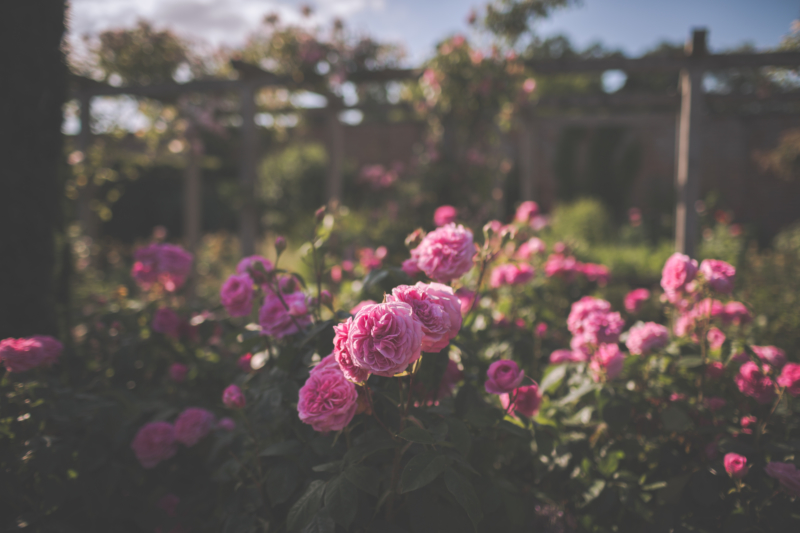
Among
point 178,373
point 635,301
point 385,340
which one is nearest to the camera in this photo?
point 385,340

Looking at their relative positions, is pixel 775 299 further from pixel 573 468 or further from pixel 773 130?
pixel 773 130

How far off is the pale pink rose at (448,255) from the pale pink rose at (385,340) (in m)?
0.34

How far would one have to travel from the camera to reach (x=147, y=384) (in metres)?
1.78

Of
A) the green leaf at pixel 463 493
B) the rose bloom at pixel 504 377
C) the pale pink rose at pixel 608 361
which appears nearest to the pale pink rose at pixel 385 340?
the green leaf at pixel 463 493

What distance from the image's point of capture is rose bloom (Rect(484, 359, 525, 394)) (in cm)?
103

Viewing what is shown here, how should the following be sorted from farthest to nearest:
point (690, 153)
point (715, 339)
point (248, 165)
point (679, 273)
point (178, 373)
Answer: point (248, 165)
point (690, 153)
point (178, 373)
point (715, 339)
point (679, 273)

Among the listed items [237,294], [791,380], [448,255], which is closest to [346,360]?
[448,255]

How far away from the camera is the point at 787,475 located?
1033 millimetres

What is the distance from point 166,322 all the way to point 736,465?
1.73 metres

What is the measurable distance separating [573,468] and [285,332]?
37.1 inches

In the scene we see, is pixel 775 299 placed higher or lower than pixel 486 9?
lower

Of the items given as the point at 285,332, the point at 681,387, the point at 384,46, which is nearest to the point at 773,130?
the point at 384,46

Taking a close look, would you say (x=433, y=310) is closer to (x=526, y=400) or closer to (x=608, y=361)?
(x=526, y=400)

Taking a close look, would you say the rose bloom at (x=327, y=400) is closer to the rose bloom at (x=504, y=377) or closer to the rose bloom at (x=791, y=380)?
the rose bloom at (x=504, y=377)
